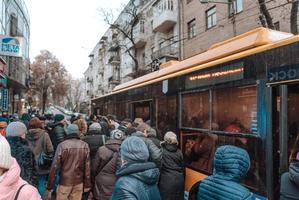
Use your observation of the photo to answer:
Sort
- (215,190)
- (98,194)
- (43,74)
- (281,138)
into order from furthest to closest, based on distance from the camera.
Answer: (43,74) → (98,194) → (281,138) → (215,190)

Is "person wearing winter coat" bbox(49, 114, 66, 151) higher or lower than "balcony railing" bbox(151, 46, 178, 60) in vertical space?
lower

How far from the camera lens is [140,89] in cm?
1026

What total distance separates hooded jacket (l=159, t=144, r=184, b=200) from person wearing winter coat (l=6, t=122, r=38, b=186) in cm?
207

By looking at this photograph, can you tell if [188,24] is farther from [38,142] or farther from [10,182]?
[10,182]

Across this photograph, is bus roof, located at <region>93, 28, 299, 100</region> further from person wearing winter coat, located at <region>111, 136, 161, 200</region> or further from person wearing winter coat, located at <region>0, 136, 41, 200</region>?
person wearing winter coat, located at <region>0, 136, 41, 200</region>

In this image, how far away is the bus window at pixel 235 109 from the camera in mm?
5008

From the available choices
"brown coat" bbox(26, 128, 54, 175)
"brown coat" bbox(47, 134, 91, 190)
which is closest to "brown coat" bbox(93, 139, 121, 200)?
"brown coat" bbox(47, 134, 91, 190)

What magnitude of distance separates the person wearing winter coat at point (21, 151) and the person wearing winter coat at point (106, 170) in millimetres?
971

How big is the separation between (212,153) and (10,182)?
13.7 ft

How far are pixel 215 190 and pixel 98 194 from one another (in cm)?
315

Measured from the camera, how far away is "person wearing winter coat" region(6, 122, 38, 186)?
482cm

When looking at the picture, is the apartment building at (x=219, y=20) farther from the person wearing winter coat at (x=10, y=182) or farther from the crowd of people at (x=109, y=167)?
the person wearing winter coat at (x=10, y=182)

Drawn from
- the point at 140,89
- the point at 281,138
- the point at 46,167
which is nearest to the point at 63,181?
the point at 46,167

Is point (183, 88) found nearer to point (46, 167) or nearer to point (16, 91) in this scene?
point (46, 167)
